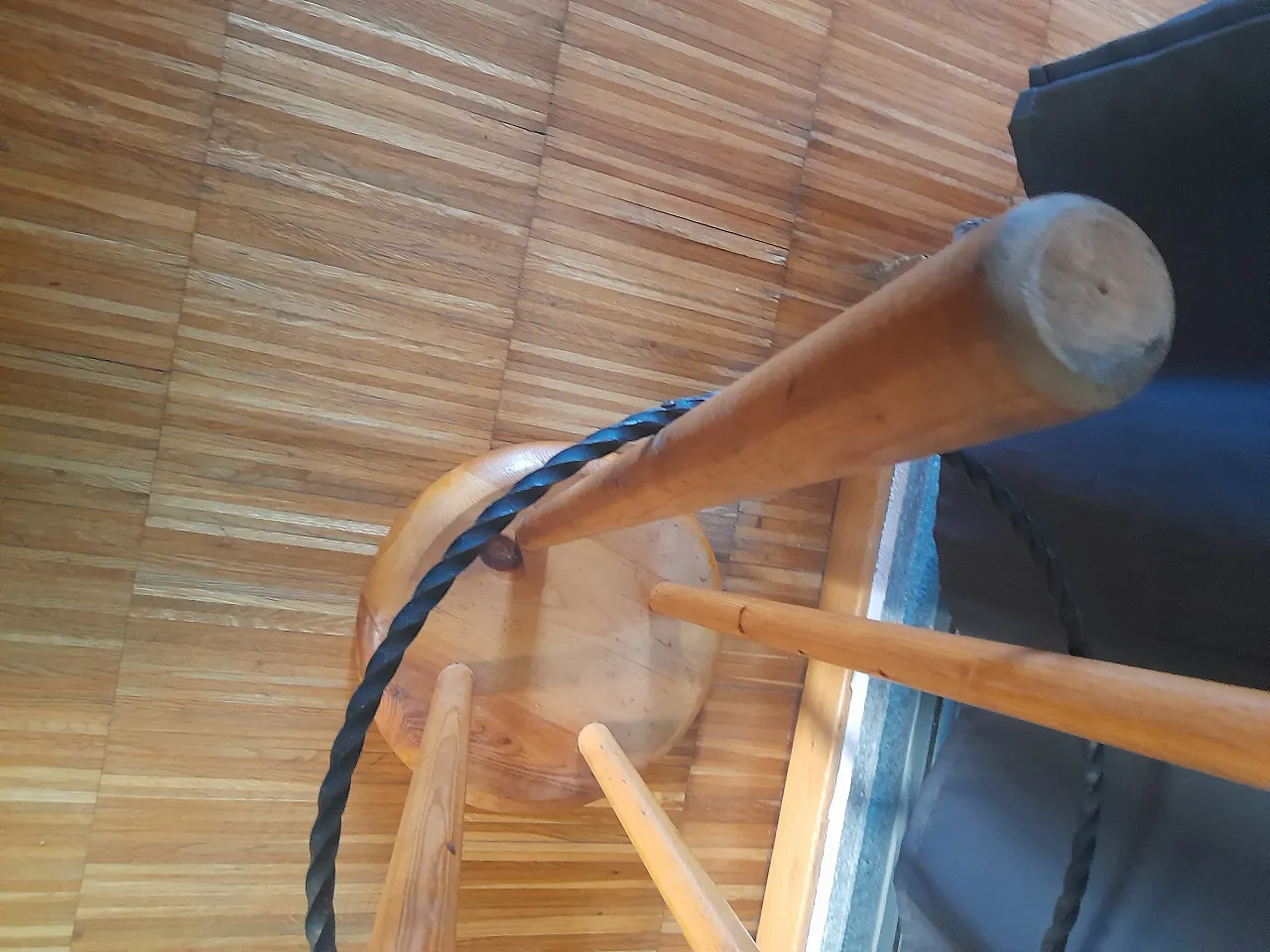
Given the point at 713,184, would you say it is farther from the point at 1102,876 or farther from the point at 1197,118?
the point at 1102,876

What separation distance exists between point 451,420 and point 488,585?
0.71ft

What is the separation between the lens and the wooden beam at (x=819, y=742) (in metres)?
0.98

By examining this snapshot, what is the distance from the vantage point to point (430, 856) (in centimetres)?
40

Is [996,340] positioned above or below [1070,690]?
above

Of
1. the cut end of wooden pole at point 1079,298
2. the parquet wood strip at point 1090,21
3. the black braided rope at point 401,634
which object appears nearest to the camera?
the cut end of wooden pole at point 1079,298

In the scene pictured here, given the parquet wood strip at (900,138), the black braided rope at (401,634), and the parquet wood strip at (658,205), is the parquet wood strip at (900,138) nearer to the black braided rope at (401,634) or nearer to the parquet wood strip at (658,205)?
the parquet wood strip at (658,205)

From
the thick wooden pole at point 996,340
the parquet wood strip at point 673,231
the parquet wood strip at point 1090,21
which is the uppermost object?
the parquet wood strip at point 1090,21

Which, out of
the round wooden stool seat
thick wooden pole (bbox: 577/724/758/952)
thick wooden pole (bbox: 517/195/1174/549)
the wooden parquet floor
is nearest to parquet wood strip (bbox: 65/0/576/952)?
the wooden parquet floor

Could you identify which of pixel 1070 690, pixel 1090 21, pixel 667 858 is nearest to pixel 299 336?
pixel 667 858

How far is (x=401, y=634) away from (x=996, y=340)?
409 mm

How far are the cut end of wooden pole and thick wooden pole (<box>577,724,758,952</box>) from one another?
40 centimetres

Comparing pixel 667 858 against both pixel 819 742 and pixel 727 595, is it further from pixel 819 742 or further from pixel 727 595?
pixel 819 742

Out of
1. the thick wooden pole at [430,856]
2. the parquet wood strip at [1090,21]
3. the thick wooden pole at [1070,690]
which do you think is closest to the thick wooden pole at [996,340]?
the thick wooden pole at [1070,690]

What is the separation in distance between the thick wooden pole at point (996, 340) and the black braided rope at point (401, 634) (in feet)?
0.75
